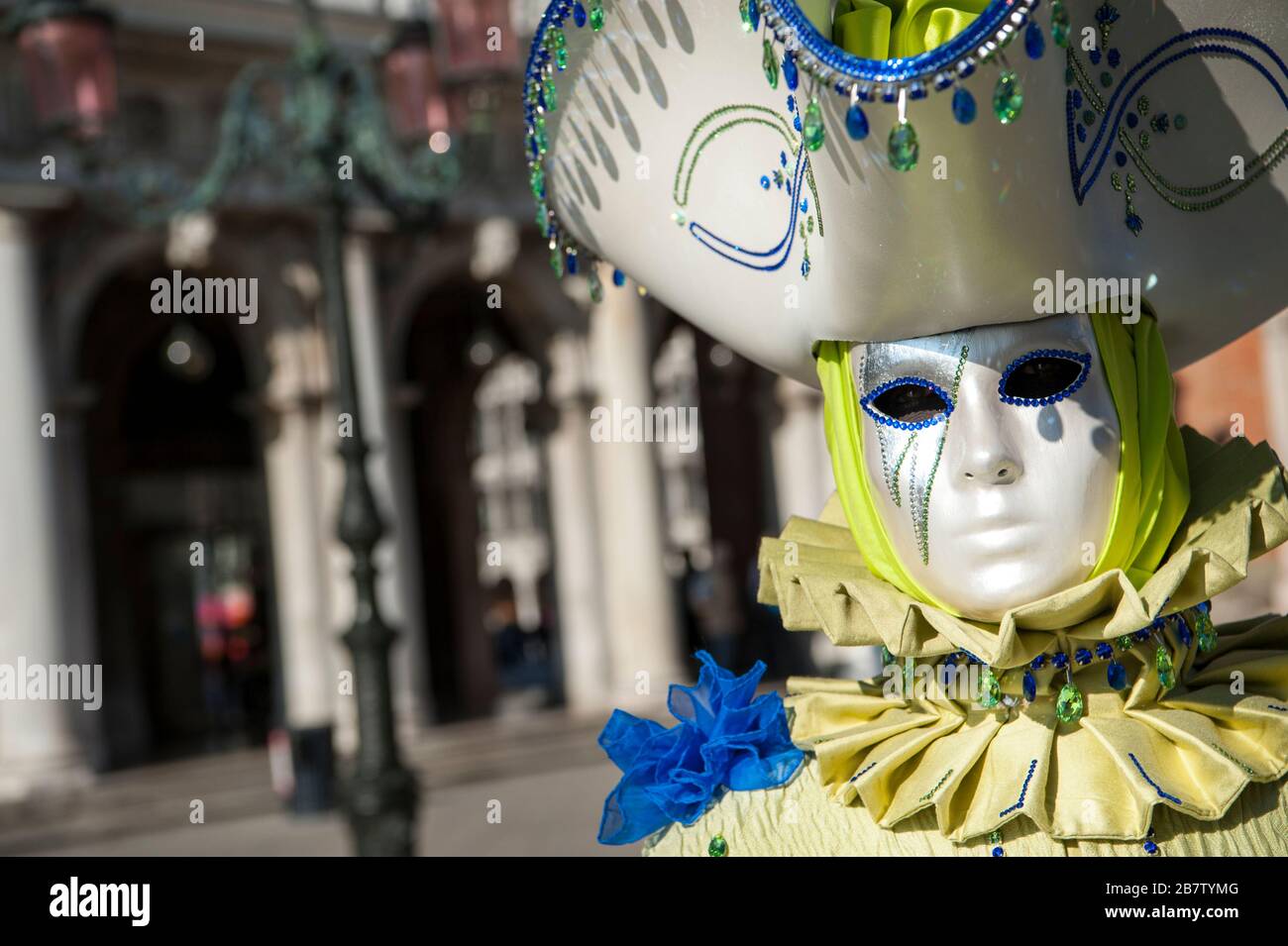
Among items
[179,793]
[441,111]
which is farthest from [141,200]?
[179,793]

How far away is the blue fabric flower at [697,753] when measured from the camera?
6.93 ft

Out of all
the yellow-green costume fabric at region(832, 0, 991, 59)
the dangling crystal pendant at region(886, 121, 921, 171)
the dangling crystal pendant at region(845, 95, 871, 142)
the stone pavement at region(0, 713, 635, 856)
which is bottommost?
the stone pavement at region(0, 713, 635, 856)

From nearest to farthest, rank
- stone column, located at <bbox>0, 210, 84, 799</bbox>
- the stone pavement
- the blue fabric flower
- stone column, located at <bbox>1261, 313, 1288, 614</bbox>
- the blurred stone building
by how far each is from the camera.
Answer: the blue fabric flower → the stone pavement → stone column, located at <bbox>0, 210, 84, 799</bbox> → the blurred stone building → stone column, located at <bbox>1261, 313, 1288, 614</bbox>

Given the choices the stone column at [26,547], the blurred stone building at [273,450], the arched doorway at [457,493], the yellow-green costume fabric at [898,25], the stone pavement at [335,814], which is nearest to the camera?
the yellow-green costume fabric at [898,25]

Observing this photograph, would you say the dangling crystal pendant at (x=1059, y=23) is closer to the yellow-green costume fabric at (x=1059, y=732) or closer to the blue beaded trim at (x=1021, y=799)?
the yellow-green costume fabric at (x=1059, y=732)

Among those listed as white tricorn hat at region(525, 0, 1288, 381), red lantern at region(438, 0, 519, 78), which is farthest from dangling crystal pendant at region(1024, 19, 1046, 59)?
red lantern at region(438, 0, 519, 78)

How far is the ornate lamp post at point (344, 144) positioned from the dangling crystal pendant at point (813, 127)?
5449 millimetres

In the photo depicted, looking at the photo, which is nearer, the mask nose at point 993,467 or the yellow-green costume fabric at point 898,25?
the yellow-green costume fabric at point 898,25

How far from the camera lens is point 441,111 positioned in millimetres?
7461

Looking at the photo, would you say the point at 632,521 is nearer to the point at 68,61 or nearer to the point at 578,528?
the point at 578,528

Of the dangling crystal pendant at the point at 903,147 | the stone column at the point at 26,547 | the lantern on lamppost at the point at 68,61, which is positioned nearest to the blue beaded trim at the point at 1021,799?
the dangling crystal pendant at the point at 903,147

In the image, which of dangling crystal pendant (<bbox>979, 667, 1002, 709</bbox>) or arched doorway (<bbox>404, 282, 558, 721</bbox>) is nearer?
dangling crystal pendant (<bbox>979, 667, 1002, 709</bbox>)

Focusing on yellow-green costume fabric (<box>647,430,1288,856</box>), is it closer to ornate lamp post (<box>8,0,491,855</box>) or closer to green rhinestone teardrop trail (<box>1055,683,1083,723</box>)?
green rhinestone teardrop trail (<box>1055,683,1083,723</box>)

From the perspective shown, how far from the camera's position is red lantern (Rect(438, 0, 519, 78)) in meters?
7.00
